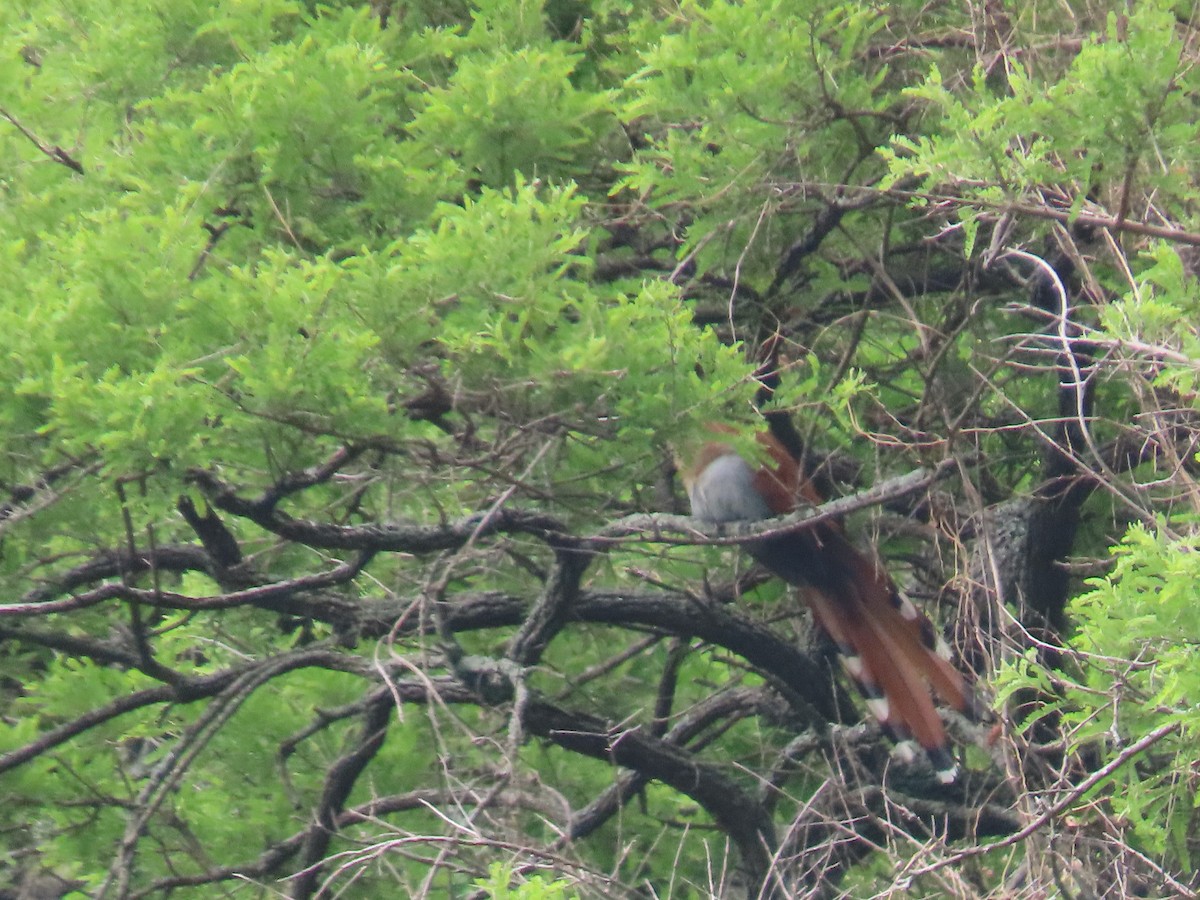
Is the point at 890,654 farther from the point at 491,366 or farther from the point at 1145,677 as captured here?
the point at 491,366

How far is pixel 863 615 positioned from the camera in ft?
19.9

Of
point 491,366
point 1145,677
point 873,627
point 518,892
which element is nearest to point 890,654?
point 873,627

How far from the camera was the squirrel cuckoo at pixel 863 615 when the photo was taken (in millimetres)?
5828

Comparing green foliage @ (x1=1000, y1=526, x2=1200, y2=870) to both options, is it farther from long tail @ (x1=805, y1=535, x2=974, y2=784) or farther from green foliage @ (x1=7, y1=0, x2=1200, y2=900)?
long tail @ (x1=805, y1=535, x2=974, y2=784)

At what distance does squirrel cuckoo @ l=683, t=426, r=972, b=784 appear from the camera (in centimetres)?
583

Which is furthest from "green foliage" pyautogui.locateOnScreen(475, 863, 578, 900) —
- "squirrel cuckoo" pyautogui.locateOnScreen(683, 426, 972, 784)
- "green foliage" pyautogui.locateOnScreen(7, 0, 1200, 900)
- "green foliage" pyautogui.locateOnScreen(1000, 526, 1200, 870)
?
"squirrel cuckoo" pyautogui.locateOnScreen(683, 426, 972, 784)

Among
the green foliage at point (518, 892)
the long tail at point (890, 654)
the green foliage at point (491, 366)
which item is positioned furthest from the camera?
the long tail at point (890, 654)

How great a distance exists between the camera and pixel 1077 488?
5.76 meters

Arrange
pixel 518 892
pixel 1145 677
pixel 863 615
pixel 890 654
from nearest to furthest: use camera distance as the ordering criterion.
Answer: pixel 518 892
pixel 1145 677
pixel 890 654
pixel 863 615

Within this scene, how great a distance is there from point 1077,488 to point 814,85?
1.82 meters

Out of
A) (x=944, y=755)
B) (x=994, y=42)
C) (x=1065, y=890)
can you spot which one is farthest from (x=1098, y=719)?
(x=994, y=42)

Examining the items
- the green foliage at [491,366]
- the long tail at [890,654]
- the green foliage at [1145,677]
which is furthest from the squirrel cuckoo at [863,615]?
the green foliage at [1145,677]

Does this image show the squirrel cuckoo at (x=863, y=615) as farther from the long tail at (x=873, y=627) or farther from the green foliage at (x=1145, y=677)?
the green foliage at (x=1145, y=677)

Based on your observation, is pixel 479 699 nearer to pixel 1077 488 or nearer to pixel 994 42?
pixel 1077 488
